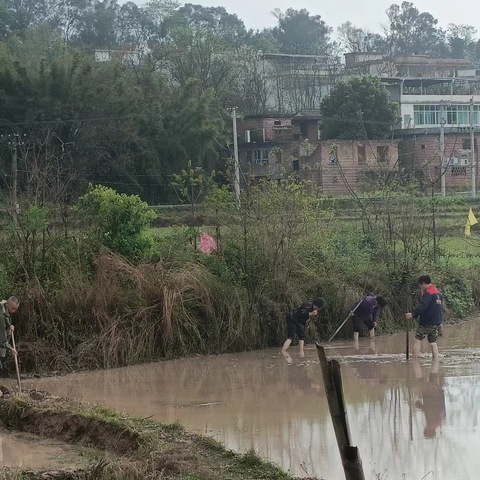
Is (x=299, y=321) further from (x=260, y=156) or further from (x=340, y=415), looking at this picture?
(x=260, y=156)

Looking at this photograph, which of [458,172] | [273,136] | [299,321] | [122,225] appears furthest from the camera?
[273,136]

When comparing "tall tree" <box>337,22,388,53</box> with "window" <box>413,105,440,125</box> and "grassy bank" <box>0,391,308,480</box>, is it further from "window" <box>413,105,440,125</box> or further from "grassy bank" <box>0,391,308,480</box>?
"grassy bank" <box>0,391,308,480</box>

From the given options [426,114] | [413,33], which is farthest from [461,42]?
[426,114]

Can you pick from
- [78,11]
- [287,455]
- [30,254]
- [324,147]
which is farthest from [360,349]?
[78,11]

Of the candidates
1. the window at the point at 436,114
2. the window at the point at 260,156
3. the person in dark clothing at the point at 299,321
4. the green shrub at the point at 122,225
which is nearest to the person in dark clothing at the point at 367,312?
the person in dark clothing at the point at 299,321

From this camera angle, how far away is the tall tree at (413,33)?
116250 mm

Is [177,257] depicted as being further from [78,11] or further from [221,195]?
[78,11]

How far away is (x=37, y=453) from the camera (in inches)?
443

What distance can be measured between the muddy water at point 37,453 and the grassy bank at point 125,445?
0.19 m

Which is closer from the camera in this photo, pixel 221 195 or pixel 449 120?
pixel 221 195

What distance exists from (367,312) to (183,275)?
153 inches

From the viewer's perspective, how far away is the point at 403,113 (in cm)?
6562

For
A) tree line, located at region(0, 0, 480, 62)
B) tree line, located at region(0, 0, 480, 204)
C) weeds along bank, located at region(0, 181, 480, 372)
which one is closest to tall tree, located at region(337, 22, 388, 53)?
tree line, located at region(0, 0, 480, 62)

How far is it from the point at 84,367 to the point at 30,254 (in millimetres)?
2796
